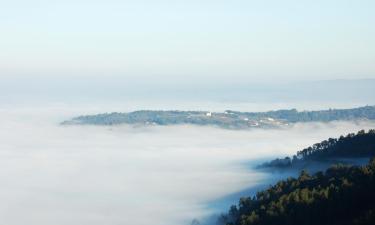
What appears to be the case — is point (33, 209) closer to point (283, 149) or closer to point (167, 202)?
point (167, 202)

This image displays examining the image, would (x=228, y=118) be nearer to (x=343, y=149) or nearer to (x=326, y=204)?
(x=343, y=149)

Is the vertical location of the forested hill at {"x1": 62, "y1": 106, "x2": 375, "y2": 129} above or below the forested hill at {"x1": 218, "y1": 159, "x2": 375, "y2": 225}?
above

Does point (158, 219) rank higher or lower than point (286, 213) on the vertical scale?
lower

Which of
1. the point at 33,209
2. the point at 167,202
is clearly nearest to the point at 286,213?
the point at 167,202

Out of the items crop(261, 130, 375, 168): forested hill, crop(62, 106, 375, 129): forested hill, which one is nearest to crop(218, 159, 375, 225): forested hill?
crop(261, 130, 375, 168): forested hill

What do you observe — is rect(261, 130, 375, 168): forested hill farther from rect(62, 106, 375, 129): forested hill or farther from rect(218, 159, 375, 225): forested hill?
rect(62, 106, 375, 129): forested hill

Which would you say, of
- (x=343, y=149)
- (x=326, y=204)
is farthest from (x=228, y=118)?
(x=326, y=204)
